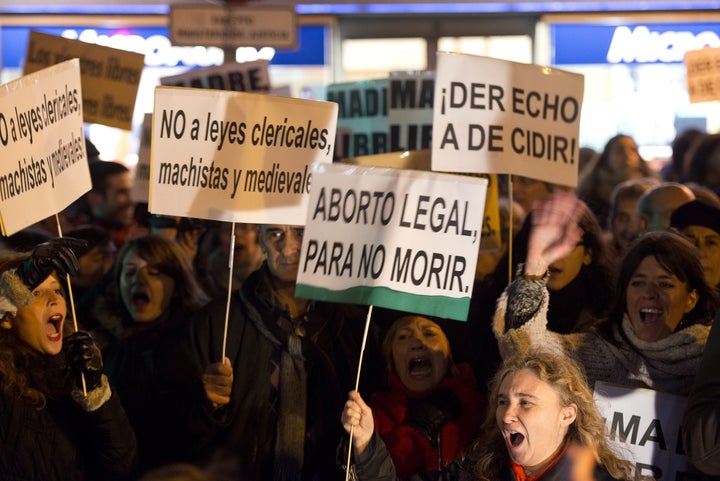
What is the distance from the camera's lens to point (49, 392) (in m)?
4.23

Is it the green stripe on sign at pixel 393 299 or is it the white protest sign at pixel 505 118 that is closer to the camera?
the green stripe on sign at pixel 393 299

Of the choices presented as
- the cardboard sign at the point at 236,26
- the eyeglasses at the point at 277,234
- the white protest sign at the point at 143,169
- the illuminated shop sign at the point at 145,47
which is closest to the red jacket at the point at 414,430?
the eyeglasses at the point at 277,234

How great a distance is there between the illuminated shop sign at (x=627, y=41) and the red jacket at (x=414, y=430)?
898cm

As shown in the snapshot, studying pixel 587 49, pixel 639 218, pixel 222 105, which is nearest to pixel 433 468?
pixel 222 105

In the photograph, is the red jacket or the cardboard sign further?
the cardboard sign

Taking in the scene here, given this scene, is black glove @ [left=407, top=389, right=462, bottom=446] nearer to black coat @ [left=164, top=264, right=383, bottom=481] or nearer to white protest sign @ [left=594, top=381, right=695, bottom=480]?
black coat @ [left=164, top=264, right=383, bottom=481]

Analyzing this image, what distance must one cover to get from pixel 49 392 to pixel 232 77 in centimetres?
330

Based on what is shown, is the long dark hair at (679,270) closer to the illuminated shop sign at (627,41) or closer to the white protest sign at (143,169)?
the white protest sign at (143,169)

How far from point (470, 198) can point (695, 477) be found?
1.17 metres

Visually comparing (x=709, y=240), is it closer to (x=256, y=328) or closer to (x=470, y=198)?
(x=470, y=198)

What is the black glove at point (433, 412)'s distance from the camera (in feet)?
14.3

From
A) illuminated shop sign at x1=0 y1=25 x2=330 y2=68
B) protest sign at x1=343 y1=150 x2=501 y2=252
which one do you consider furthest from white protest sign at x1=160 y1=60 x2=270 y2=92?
illuminated shop sign at x1=0 y1=25 x2=330 y2=68

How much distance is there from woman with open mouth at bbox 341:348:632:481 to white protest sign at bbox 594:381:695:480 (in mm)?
436

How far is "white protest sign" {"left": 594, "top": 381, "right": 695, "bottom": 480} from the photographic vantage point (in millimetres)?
4184
